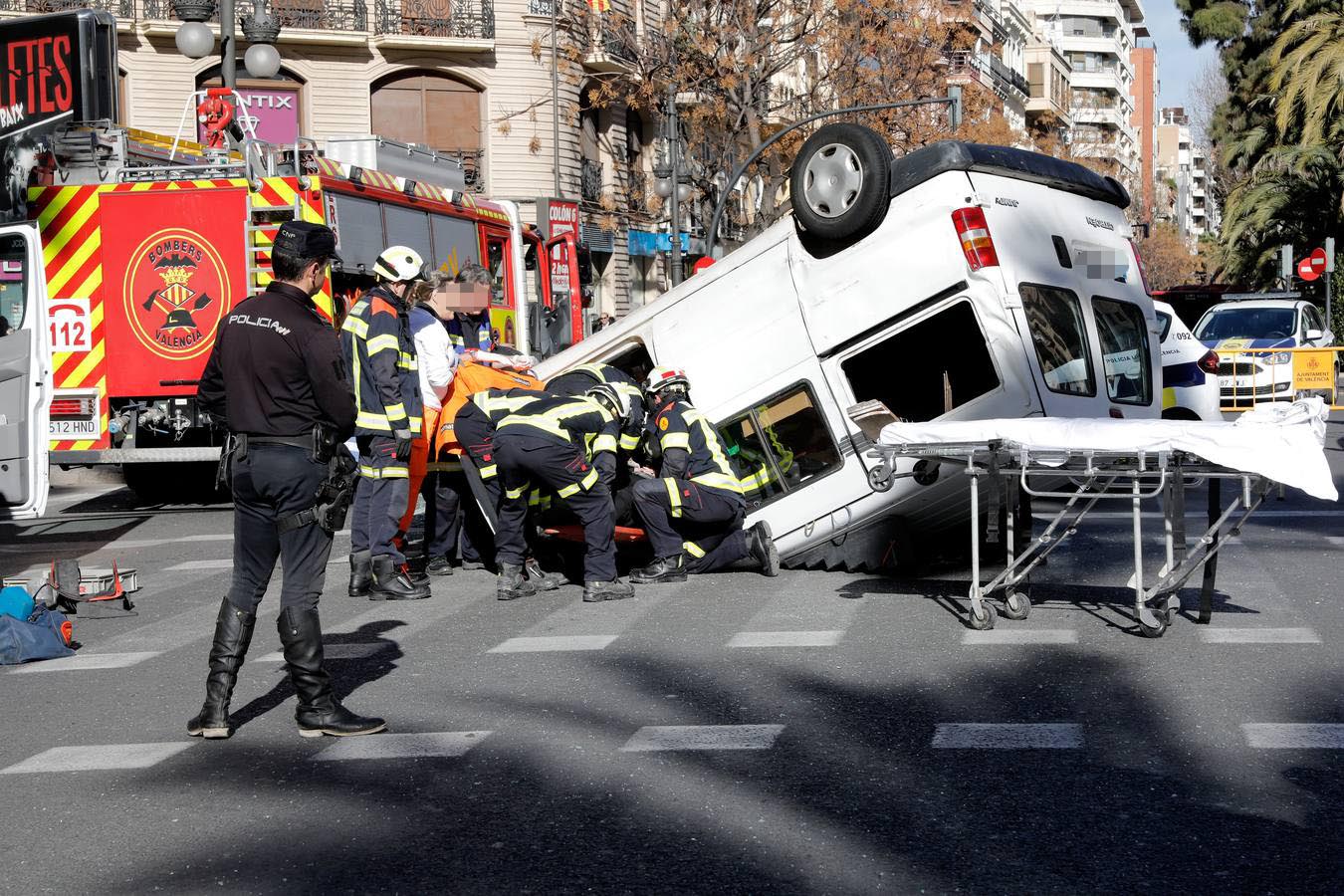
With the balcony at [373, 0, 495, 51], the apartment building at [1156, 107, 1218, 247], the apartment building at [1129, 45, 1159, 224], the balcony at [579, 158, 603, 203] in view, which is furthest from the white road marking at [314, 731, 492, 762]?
the apartment building at [1129, 45, 1159, 224]

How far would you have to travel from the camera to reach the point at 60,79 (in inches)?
533

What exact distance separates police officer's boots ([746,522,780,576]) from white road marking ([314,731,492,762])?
3959 millimetres

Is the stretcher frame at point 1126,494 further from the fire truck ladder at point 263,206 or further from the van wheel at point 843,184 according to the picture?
the fire truck ladder at point 263,206

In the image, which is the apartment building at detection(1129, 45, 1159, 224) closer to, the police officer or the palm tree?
the palm tree

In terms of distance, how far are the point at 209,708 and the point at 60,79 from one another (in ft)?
28.9

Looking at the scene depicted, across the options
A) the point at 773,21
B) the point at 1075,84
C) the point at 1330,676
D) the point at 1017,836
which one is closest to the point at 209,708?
the point at 1017,836

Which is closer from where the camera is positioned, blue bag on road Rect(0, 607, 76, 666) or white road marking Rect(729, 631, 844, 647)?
white road marking Rect(729, 631, 844, 647)

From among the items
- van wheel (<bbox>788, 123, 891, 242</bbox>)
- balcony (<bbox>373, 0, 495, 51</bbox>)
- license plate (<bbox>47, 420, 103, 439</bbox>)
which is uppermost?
balcony (<bbox>373, 0, 495, 51</bbox>)

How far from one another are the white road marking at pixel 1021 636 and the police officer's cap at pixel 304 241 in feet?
11.2

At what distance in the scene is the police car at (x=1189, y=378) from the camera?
15.2 meters

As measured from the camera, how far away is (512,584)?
32.0 ft

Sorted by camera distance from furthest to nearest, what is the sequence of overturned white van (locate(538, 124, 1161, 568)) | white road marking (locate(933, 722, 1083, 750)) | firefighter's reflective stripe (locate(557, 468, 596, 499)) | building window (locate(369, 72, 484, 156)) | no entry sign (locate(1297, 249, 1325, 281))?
building window (locate(369, 72, 484, 156)) → no entry sign (locate(1297, 249, 1325, 281)) → firefighter's reflective stripe (locate(557, 468, 596, 499)) → overturned white van (locate(538, 124, 1161, 568)) → white road marking (locate(933, 722, 1083, 750))

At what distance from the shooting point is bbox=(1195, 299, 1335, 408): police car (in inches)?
789

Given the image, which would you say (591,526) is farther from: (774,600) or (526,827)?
(526,827)
